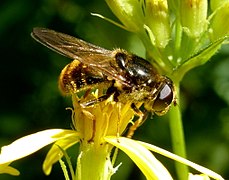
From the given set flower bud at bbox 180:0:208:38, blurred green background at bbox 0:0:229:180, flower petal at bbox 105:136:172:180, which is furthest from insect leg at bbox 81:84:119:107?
blurred green background at bbox 0:0:229:180

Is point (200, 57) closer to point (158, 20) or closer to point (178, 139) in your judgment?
point (158, 20)

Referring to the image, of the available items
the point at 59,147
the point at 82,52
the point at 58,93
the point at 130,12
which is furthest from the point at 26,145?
the point at 58,93

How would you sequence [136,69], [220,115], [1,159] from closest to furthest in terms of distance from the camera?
[1,159], [136,69], [220,115]

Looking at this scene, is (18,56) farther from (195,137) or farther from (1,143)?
(195,137)

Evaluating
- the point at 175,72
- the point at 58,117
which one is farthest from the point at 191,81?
the point at 175,72

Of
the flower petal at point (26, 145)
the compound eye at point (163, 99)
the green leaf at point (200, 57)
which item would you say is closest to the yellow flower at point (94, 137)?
the flower petal at point (26, 145)

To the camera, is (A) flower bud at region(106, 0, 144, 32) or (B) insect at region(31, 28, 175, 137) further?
(A) flower bud at region(106, 0, 144, 32)

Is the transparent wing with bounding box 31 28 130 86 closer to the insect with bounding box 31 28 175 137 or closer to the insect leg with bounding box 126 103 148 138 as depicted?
the insect with bounding box 31 28 175 137

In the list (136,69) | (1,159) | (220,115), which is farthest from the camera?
(220,115)
